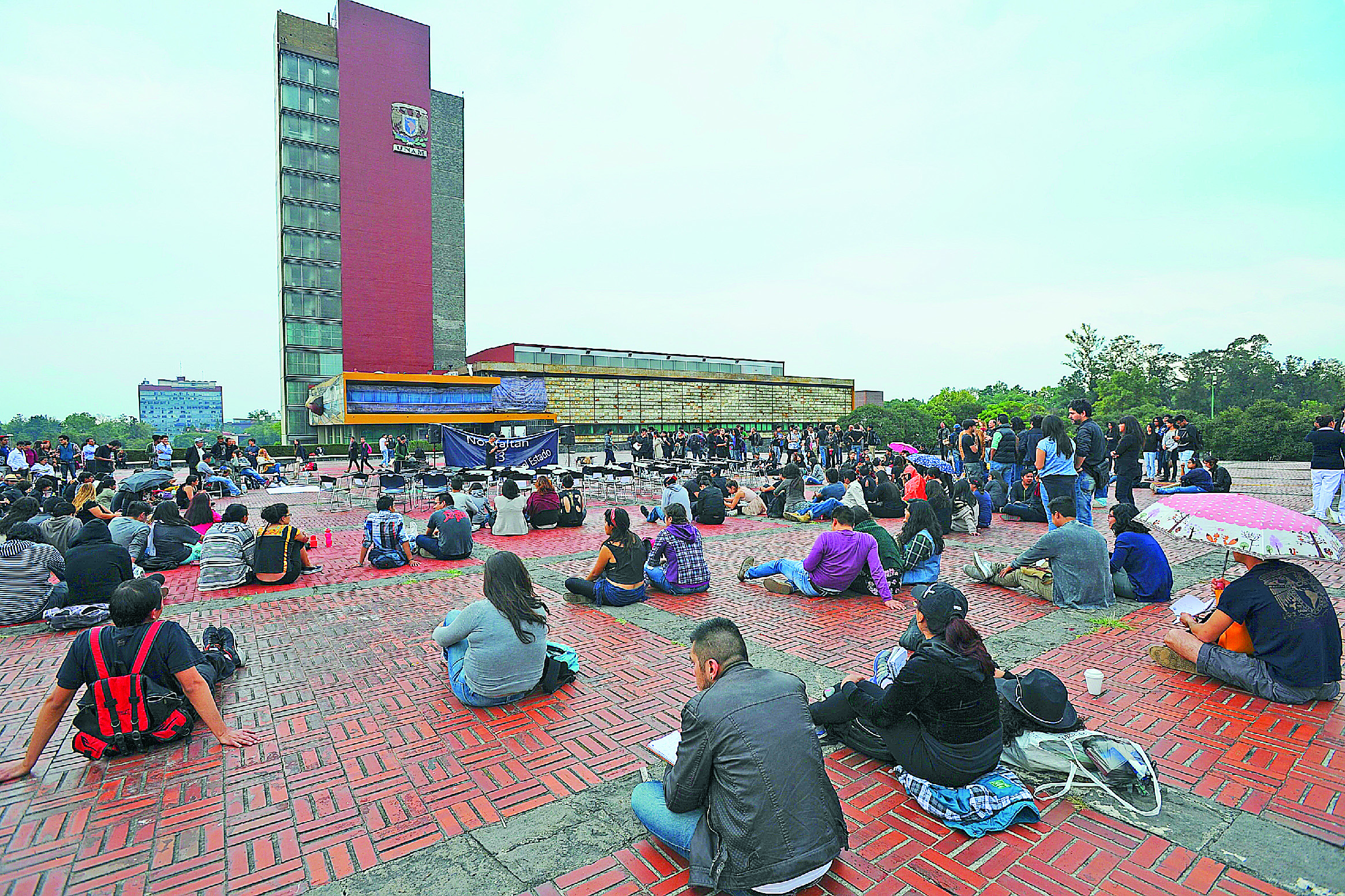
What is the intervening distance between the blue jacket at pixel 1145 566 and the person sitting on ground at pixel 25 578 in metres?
10.7

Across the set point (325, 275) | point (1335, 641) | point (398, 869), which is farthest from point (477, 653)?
point (325, 275)

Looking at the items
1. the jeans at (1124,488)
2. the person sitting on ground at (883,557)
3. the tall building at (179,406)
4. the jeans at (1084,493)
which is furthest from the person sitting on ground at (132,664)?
Result: the tall building at (179,406)

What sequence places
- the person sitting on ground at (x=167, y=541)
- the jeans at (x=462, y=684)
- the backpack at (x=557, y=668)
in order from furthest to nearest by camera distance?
the person sitting on ground at (x=167, y=541) → the backpack at (x=557, y=668) → the jeans at (x=462, y=684)

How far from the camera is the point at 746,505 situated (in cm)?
1391

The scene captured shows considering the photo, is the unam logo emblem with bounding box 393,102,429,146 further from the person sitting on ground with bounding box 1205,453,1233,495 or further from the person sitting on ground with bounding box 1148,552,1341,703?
the person sitting on ground with bounding box 1148,552,1341,703

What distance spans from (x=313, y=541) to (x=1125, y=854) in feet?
32.5

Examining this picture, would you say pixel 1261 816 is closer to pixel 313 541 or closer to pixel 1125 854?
pixel 1125 854

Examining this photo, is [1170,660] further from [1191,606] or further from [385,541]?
[385,541]

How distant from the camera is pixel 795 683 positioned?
8.30 ft

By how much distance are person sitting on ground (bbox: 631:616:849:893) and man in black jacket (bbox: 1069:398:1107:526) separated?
7430mm

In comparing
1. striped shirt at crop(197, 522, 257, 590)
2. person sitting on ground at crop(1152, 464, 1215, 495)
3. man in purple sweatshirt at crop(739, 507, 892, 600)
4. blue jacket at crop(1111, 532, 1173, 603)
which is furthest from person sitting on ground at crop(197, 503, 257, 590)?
person sitting on ground at crop(1152, 464, 1215, 495)

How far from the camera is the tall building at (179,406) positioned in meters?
83.4

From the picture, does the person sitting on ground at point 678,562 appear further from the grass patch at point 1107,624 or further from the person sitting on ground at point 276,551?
the person sitting on ground at point 276,551

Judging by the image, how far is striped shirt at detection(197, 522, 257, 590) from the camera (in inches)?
297
